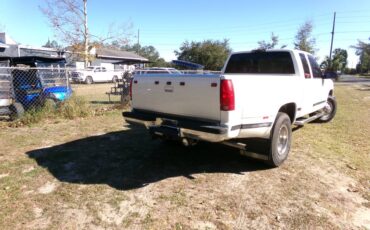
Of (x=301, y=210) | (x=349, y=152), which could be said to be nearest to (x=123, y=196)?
(x=301, y=210)

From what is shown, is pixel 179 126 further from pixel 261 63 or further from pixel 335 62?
pixel 335 62

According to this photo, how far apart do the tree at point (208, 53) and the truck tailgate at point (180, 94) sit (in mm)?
43707

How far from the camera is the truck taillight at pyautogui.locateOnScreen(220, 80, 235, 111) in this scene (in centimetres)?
367

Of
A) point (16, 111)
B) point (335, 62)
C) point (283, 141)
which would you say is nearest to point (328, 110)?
point (283, 141)

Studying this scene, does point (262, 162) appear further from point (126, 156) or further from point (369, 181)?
point (126, 156)

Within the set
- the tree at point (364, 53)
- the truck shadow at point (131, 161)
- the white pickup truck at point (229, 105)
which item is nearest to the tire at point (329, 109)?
the white pickup truck at point (229, 105)

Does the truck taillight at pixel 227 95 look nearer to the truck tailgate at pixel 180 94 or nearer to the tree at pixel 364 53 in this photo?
the truck tailgate at pixel 180 94

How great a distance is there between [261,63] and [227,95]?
110 inches

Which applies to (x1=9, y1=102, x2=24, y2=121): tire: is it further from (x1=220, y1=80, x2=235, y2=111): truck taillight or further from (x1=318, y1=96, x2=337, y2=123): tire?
(x1=318, y1=96, x2=337, y2=123): tire

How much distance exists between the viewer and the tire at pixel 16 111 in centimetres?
800

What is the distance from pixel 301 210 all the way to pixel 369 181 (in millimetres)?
1655

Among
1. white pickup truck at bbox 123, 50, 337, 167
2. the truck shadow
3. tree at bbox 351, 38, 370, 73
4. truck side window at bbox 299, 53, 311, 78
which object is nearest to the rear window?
white pickup truck at bbox 123, 50, 337, 167

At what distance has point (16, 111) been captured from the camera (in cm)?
802

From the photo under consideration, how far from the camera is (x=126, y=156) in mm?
5316
